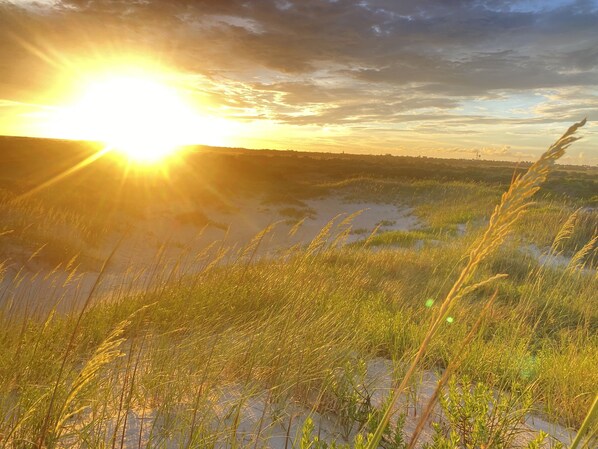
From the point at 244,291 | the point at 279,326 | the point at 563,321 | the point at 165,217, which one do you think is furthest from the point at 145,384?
the point at 165,217

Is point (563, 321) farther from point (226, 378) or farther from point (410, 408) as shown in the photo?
point (226, 378)

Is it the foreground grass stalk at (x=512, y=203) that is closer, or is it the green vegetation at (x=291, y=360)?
the foreground grass stalk at (x=512, y=203)

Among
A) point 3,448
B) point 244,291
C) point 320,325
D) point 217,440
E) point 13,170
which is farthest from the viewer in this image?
point 13,170

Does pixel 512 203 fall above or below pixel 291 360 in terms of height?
above

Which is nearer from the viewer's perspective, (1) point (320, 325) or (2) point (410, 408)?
(2) point (410, 408)

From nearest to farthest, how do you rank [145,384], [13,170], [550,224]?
[145,384] → [550,224] → [13,170]

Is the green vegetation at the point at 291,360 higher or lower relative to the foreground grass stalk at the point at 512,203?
lower

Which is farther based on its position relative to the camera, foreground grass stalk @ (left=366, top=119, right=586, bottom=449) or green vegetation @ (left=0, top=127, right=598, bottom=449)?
green vegetation @ (left=0, top=127, right=598, bottom=449)

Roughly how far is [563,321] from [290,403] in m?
3.95

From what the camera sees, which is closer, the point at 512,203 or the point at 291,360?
the point at 512,203

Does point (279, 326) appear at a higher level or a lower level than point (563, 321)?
higher

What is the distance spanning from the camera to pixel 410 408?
2.49 m

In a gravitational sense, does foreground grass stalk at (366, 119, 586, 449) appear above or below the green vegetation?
above

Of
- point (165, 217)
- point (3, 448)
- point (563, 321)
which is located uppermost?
point (3, 448)
